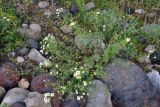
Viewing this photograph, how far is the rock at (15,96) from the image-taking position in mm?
5148

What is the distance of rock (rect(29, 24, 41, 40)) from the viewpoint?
6.05 meters

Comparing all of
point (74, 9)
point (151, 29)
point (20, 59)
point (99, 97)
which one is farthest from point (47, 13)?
point (99, 97)

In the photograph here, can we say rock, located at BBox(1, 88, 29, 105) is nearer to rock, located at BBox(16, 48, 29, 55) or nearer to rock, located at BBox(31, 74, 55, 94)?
rock, located at BBox(31, 74, 55, 94)

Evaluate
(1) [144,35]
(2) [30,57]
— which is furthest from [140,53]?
(2) [30,57]

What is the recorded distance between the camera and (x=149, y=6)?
22.1 ft

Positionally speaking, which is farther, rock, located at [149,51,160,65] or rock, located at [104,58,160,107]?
rock, located at [149,51,160,65]

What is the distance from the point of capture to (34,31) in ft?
20.0

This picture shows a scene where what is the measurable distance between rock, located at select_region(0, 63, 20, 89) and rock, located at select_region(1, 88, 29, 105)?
13 centimetres

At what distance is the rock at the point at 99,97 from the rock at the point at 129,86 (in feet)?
0.54

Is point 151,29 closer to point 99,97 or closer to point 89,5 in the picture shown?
point 89,5

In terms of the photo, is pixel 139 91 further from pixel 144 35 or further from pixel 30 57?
pixel 30 57

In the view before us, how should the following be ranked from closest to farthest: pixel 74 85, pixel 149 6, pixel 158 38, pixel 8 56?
pixel 74 85 → pixel 8 56 → pixel 158 38 → pixel 149 6

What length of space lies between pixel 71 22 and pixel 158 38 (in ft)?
4.49

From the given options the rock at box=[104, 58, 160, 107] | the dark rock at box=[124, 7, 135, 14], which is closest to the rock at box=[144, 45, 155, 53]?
the rock at box=[104, 58, 160, 107]
